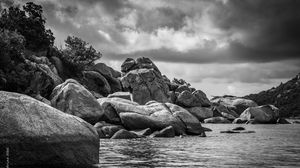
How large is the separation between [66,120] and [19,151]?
196 cm

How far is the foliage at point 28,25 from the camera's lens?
58.3m

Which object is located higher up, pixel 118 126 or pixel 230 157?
pixel 118 126

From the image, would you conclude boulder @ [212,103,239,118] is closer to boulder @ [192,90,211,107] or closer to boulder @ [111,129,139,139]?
boulder @ [192,90,211,107]

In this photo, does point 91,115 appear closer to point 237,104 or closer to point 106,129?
point 106,129

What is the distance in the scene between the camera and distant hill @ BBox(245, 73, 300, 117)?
146 metres

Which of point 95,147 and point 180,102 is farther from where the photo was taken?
point 180,102

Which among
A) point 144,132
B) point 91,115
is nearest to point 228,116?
point 144,132

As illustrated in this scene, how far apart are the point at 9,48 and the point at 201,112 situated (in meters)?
49.6

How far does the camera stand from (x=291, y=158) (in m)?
17.8

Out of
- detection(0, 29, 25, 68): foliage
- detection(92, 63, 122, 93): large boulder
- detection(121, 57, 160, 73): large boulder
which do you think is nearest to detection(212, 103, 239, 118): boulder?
detection(121, 57, 160, 73): large boulder

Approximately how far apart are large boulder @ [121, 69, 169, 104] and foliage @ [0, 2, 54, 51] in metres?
21.5

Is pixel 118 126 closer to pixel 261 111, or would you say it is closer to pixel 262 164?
pixel 262 164

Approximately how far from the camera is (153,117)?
33.0 m

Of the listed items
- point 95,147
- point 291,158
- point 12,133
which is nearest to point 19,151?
point 12,133
